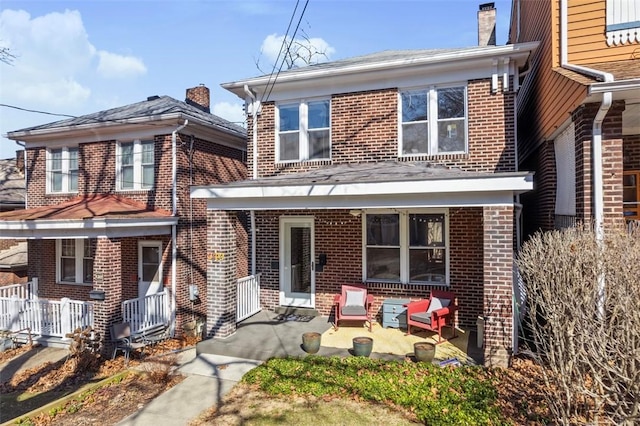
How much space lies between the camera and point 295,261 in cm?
1024

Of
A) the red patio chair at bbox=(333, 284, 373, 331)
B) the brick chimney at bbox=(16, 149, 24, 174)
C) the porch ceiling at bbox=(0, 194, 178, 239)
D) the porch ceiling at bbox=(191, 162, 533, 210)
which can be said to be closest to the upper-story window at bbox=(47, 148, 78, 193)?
the porch ceiling at bbox=(0, 194, 178, 239)

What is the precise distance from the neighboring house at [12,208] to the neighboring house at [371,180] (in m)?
10.2

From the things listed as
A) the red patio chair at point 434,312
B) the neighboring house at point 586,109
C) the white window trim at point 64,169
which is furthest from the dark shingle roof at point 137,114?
the neighboring house at point 586,109

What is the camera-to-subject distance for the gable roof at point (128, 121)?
10.6 m

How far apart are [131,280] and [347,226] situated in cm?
697

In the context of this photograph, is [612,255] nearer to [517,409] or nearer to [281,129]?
[517,409]

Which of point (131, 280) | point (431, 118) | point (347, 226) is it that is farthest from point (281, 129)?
point (131, 280)

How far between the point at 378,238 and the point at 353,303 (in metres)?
1.74

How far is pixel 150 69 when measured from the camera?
11828mm

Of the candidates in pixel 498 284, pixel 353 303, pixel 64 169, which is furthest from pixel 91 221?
pixel 498 284

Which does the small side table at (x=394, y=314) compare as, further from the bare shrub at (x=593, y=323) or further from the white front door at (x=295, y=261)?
the bare shrub at (x=593, y=323)

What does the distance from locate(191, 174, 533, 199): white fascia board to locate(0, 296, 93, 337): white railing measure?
Result: 459cm

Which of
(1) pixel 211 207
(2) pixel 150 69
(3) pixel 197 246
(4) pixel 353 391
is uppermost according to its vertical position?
(2) pixel 150 69

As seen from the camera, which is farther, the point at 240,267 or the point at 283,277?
the point at 240,267
